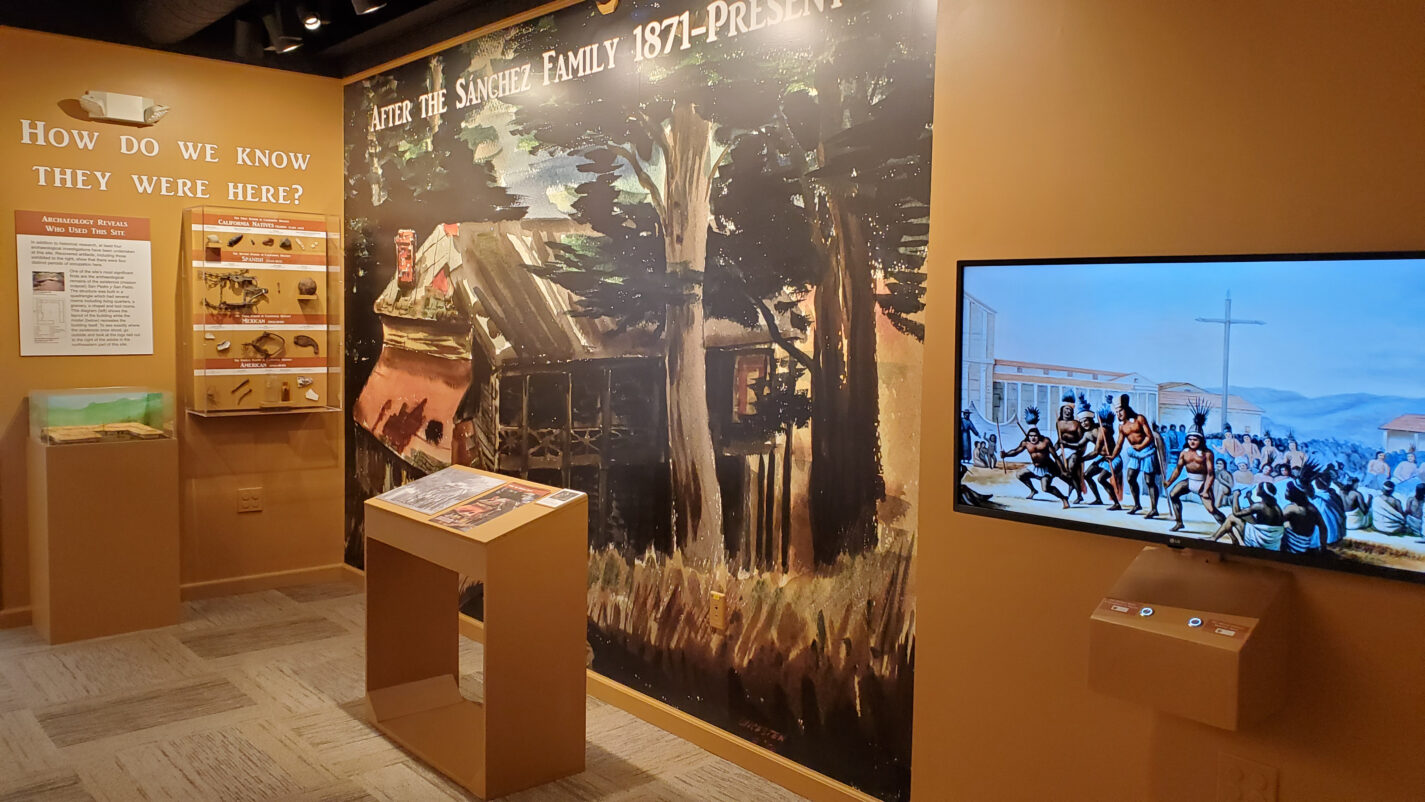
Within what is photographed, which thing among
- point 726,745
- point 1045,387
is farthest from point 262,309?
point 1045,387

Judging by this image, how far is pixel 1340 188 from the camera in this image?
6.84 ft

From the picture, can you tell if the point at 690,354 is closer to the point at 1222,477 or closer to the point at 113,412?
the point at 1222,477

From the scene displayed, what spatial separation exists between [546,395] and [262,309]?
76.9 inches

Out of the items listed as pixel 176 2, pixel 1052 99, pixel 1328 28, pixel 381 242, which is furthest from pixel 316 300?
pixel 1328 28

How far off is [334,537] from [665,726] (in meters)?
2.84

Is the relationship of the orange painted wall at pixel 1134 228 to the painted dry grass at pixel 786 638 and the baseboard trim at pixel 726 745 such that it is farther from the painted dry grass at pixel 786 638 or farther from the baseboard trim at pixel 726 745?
the baseboard trim at pixel 726 745

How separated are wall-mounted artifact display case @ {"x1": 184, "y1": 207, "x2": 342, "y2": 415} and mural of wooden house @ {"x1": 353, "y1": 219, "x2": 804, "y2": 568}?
1.17 ft

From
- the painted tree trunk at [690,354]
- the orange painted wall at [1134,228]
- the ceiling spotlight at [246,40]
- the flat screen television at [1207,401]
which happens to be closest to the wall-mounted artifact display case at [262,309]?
the ceiling spotlight at [246,40]

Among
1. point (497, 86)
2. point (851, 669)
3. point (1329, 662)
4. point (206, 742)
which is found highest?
point (497, 86)

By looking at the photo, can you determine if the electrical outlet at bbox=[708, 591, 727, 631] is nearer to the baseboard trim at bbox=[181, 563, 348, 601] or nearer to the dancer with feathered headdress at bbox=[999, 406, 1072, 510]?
the dancer with feathered headdress at bbox=[999, 406, 1072, 510]

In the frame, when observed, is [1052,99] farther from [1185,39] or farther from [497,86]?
[497,86]

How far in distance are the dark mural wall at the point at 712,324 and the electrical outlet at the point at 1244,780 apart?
34.1 inches

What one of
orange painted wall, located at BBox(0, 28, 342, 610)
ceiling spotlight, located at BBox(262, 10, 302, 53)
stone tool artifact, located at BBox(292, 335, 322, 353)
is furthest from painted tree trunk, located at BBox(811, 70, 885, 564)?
orange painted wall, located at BBox(0, 28, 342, 610)

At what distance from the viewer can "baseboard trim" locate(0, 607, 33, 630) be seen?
4.83 m
